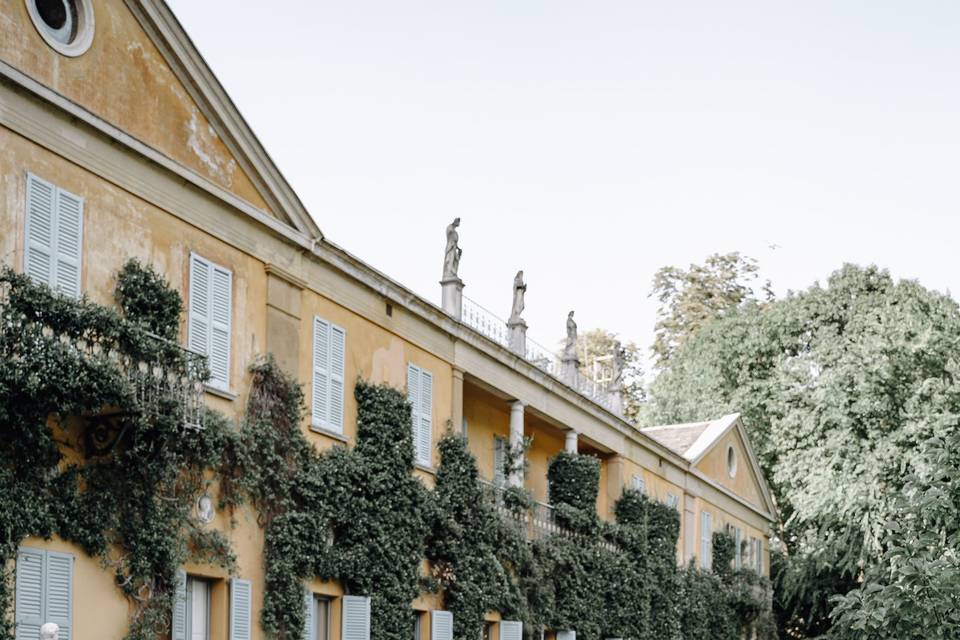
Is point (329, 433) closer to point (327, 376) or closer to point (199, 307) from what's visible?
point (327, 376)

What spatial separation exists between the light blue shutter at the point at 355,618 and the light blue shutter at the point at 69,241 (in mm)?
7536

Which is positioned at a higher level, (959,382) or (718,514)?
(959,382)

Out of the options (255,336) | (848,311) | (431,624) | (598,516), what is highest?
(848,311)

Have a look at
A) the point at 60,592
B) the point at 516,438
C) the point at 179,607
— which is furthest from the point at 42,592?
the point at 516,438

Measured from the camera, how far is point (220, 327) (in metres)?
20.2

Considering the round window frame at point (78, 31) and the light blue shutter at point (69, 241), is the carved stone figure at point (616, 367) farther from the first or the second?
the light blue shutter at point (69, 241)

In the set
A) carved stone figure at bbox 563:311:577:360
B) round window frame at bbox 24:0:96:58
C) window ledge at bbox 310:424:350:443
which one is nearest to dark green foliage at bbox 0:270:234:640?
window ledge at bbox 310:424:350:443

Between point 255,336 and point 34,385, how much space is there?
242 inches

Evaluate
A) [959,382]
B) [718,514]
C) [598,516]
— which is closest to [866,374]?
[959,382]

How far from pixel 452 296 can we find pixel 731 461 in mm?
21527

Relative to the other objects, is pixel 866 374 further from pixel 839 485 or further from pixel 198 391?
pixel 198 391

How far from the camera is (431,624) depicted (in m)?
25.1

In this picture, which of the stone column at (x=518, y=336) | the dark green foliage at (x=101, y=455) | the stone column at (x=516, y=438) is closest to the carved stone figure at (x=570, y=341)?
the stone column at (x=518, y=336)

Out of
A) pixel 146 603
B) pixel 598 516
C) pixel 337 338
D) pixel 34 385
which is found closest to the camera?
pixel 34 385
